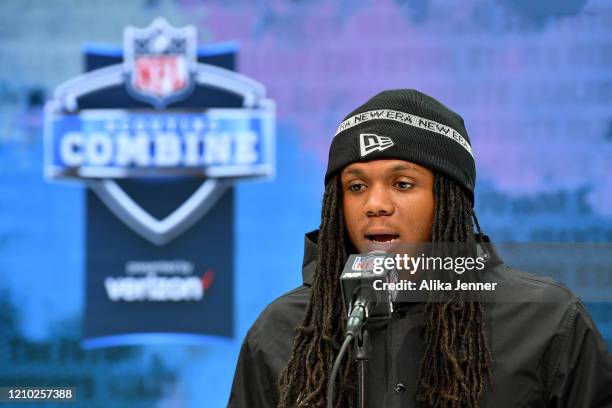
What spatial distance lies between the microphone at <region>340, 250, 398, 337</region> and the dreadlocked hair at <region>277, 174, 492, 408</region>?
0.79ft

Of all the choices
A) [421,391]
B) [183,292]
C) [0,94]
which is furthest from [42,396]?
[421,391]

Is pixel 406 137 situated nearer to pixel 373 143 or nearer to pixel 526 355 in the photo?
pixel 373 143

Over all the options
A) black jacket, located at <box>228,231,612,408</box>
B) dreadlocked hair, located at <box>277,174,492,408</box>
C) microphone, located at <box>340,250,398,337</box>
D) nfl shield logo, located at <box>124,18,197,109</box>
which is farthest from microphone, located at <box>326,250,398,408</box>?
nfl shield logo, located at <box>124,18,197,109</box>

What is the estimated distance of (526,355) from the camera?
1594 millimetres

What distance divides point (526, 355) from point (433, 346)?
16 centimetres

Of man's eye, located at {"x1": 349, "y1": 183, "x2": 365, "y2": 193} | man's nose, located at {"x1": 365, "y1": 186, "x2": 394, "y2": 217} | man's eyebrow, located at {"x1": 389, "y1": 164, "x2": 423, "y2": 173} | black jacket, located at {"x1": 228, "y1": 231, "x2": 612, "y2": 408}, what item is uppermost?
man's eyebrow, located at {"x1": 389, "y1": 164, "x2": 423, "y2": 173}

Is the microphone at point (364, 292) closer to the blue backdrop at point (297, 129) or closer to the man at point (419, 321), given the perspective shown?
the man at point (419, 321)

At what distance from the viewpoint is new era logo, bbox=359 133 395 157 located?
166 cm

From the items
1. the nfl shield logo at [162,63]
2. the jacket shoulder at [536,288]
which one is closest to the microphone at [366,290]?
the jacket shoulder at [536,288]

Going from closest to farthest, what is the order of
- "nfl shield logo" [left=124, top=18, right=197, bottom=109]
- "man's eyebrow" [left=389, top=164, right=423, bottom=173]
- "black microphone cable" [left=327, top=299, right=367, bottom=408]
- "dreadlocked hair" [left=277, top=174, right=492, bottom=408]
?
"black microphone cable" [left=327, top=299, right=367, bottom=408], "dreadlocked hair" [left=277, top=174, right=492, bottom=408], "man's eyebrow" [left=389, top=164, right=423, bottom=173], "nfl shield logo" [left=124, top=18, right=197, bottom=109]

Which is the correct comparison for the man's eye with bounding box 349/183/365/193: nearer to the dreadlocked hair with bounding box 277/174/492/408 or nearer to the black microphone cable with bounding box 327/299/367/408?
the dreadlocked hair with bounding box 277/174/492/408

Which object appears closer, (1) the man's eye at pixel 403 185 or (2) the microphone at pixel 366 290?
(2) the microphone at pixel 366 290

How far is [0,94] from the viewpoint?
3.04 m

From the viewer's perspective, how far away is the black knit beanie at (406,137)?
65.6 inches
